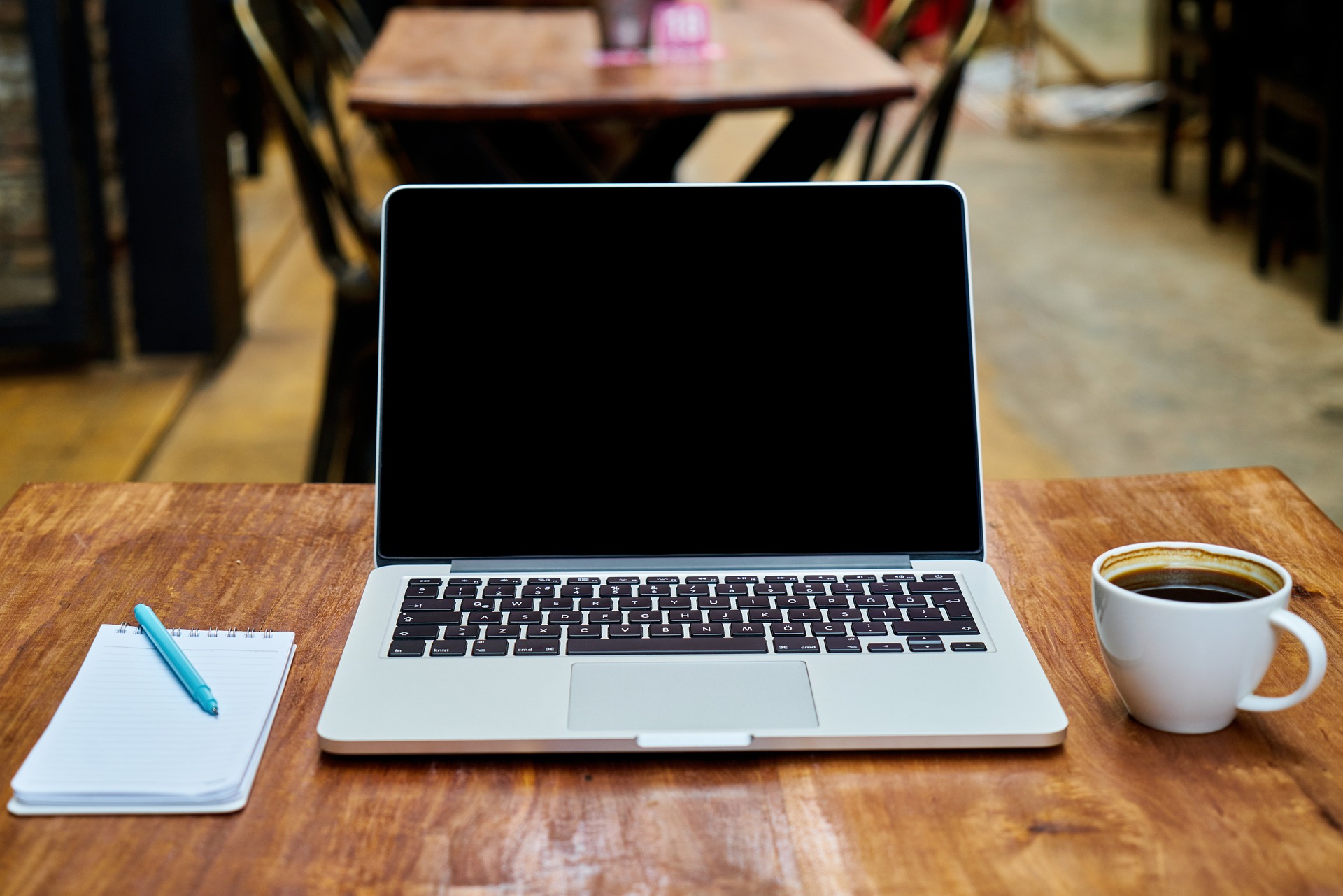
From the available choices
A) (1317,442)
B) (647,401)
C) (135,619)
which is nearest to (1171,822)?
(647,401)

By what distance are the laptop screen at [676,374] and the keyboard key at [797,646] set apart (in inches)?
3.0

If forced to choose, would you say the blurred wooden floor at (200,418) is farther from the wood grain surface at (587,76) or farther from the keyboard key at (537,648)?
the keyboard key at (537,648)

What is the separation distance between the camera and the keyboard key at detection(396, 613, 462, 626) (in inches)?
25.2

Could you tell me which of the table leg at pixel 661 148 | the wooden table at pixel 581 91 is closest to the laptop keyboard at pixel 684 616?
the wooden table at pixel 581 91

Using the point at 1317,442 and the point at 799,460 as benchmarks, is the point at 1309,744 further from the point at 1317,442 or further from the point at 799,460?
the point at 1317,442

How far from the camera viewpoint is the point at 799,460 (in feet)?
2.30

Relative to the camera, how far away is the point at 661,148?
2.18m

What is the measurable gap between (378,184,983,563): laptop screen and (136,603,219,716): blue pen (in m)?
0.12

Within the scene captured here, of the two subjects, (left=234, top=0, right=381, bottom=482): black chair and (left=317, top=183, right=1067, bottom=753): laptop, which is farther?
(left=234, top=0, right=381, bottom=482): black chair

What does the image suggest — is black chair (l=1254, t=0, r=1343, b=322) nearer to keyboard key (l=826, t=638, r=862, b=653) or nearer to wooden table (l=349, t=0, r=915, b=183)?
wooden table (l=349, t=0, r=915, b=183)

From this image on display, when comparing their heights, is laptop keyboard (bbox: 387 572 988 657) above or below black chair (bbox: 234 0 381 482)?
above

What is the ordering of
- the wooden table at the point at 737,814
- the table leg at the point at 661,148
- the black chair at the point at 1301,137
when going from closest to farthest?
the wooden table at the point at 737,814, the table leg at the point at 661,148, the black chair at the point at 1301,137

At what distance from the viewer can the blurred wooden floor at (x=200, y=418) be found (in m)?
2.41

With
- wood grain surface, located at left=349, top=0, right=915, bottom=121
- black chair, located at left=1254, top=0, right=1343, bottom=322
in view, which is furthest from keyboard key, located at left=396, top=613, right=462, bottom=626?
black chair, located at left=1254, top=0, right=1343, bottom=322
